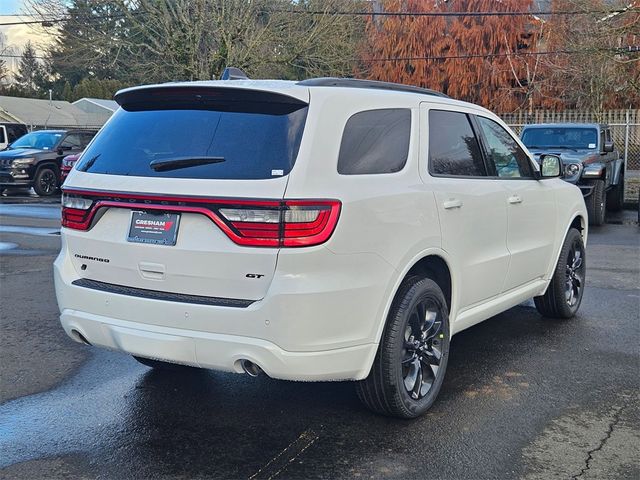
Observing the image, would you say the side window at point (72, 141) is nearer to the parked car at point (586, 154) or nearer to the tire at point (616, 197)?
the parked car at point (586, 154)

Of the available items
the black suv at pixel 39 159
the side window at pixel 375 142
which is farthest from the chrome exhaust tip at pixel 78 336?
the black suv at pixel 39 159

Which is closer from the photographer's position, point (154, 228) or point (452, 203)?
point (154, 228)

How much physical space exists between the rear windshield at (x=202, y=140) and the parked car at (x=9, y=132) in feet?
79.2

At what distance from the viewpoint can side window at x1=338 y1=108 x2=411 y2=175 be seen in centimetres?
376

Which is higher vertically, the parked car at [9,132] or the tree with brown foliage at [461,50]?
the tree with brown foliage at [461,50]

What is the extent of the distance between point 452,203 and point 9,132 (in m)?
26.9

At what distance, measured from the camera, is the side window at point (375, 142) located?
376 cm

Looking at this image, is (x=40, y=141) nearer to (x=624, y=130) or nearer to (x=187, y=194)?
(x=624, y=130)

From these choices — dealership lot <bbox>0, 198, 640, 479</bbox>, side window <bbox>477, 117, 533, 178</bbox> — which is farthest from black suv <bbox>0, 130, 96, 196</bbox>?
side window <bbox>477, 117, 533, 178</bbox>

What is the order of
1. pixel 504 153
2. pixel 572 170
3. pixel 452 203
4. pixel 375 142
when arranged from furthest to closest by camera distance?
pixel 572 170 < pixel 504 153 < pixel 452 203 < pixel 375 142

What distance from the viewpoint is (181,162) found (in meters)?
3.70

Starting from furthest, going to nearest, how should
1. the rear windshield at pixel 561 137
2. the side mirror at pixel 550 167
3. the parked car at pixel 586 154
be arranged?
the rear windshield at pixel 561 137, the parked car at pixel 586 154, the side mirror at pixel 550 167

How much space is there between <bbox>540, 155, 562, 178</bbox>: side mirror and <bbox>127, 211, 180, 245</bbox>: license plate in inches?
131

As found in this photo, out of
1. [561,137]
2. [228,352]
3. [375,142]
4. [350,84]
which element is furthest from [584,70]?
[228,352]
